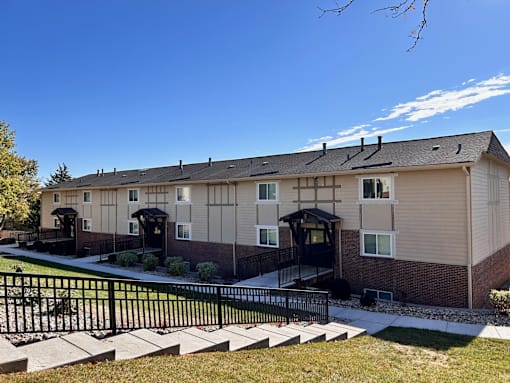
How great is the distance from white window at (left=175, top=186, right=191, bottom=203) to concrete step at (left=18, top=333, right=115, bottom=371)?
1761 cm

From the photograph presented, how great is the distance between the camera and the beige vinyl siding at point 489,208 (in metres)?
13.9

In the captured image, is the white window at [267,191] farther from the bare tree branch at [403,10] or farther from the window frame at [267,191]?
the bare tree branch at [403,10]

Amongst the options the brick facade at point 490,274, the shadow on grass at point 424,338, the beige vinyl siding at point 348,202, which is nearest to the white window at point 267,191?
the beige vinyl siding at point 348,202

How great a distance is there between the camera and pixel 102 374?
3.92 meters

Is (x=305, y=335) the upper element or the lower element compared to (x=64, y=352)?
lower

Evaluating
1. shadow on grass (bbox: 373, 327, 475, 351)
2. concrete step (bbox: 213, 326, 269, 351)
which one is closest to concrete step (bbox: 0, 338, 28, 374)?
concrete step (bbox: 213, 326, 269, 351)

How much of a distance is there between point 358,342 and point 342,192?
8639 millimetres

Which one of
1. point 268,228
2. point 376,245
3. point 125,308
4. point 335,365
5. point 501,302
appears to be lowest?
point 501,302

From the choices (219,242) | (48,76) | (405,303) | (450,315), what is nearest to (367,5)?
(450,315)

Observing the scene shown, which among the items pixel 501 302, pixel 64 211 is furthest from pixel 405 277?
pixel 64 211

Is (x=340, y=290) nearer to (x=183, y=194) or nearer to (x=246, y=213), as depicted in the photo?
(x=246, y=213)

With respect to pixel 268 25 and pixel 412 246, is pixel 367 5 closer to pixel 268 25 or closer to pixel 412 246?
pixel 268 25

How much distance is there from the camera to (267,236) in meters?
18.6

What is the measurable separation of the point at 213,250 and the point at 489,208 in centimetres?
1415
